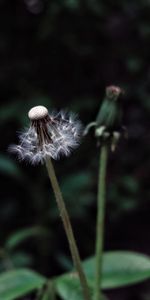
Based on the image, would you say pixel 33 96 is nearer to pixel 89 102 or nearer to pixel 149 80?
pixel 89 102

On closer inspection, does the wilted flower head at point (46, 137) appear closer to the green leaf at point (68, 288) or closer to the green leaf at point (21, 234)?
the green leaf at point (68, 288)

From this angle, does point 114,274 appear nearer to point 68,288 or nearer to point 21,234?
point 68,288

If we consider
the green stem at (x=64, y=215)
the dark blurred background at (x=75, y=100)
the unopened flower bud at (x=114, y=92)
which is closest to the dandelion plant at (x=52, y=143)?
the green stem at (x=64, y=215)

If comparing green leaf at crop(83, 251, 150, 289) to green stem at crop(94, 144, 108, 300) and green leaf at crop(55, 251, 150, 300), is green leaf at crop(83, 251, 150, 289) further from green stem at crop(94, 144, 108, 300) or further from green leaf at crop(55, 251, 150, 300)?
green stem at crop(94, 144, 108, 300)

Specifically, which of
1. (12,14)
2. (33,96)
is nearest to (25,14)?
(12,14)

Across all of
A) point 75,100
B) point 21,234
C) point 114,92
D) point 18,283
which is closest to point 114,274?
point 18,283

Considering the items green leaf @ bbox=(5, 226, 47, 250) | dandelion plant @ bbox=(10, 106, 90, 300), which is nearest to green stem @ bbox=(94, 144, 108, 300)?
dandelion plant @ bbox=(10, 106, 90, 300)

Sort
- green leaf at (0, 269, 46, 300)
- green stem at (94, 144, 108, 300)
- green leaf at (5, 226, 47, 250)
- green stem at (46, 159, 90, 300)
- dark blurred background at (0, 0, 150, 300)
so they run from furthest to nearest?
dark blurred background at (0, 0, 150, 300)
green leaf at (5, 226, 47, 250)
green leaf at (0, 269, 46, 300)
green stem at (94, 144, 108, 300)
green stem at (46, 159, 90, 300)
